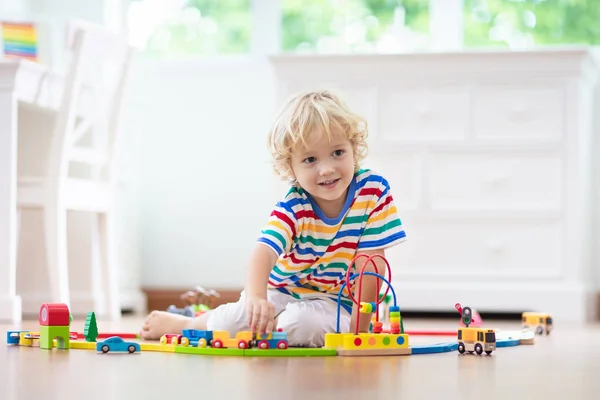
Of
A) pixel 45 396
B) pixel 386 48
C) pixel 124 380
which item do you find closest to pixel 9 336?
pixel 124 380

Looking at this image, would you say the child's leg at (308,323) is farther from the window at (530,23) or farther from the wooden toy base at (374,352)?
the window at (530,23)

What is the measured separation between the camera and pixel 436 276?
337cm

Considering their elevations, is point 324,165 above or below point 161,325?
above

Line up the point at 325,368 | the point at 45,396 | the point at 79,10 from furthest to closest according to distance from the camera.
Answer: the point at 79,10
the point at 325,368
the point at 45,396

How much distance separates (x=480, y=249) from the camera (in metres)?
3.36

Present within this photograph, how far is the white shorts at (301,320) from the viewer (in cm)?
172

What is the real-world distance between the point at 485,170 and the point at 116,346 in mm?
2048

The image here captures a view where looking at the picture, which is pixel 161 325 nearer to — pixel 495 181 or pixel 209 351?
pixel 209 351

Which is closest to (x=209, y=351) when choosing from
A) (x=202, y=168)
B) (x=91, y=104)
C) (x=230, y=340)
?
(x=230, y=340)

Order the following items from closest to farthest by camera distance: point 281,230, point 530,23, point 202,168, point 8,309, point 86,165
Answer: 1. point 281,230
2. point 8,309
3. point 86,165
4. point 530,23
5. point 202,168

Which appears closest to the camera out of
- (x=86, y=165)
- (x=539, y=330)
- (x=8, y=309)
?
(x=539, y=330)

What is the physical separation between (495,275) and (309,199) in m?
1.71

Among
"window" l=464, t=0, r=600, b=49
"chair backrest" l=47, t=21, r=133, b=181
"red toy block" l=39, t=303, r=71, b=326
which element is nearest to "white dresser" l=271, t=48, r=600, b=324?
"window" l=464, t=0, r=600, b=49

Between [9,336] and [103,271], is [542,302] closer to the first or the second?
[103,271]
